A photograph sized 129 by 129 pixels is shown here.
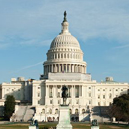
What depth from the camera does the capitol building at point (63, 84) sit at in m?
166

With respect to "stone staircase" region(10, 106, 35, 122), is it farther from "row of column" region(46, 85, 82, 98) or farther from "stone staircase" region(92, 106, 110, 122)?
"stone staircase" region(92, 106, 110, 122)

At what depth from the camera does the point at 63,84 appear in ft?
563

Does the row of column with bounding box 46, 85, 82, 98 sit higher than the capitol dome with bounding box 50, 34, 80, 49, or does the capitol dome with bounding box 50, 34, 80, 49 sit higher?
the capitol dome with bounding box 50, 34, 80, 49

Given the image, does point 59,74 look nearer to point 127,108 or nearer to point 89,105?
point 89,105

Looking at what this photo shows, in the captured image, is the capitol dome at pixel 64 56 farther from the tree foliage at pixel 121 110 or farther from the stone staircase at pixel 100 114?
the tree foliage at pixel 121 110

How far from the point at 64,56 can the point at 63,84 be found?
1926cm

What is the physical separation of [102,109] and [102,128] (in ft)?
203

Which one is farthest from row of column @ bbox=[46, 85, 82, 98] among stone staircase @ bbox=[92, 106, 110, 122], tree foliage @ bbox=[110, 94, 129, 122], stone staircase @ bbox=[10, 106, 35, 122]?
tree foliage @ bbox=[110, 94, 129, 122]

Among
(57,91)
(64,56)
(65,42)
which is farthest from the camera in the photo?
(65,42)

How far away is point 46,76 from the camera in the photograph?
184 m

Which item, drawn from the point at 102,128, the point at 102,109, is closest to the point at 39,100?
the point at 102,109

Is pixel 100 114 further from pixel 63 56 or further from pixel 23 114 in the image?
pixel 63 56

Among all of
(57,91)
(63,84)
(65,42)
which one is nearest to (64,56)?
(65,42)

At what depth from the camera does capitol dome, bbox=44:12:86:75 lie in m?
184
